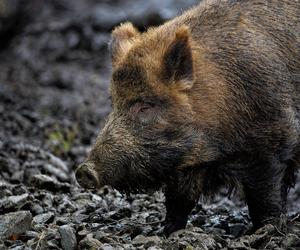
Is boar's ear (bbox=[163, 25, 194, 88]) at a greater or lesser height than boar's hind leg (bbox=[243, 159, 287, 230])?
greater

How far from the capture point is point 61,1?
68.2ft

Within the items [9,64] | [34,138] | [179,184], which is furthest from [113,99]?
[9,64]

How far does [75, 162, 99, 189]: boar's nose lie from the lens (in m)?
7.41

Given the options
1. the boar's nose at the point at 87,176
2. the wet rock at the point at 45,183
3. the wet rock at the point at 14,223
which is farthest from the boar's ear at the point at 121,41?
the wet rock at the point at 45,183

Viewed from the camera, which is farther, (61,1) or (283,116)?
(61,1)

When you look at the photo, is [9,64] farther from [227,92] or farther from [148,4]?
[227,92]

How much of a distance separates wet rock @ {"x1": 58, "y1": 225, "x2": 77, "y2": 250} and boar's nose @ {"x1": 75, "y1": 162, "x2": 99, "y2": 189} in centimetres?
40

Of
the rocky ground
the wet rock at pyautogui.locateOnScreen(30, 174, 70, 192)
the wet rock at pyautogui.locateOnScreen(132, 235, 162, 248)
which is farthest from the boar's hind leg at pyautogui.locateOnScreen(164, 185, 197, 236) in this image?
the wet rock at pyautogui.locateOnScreen(30, 174, 70, 192)

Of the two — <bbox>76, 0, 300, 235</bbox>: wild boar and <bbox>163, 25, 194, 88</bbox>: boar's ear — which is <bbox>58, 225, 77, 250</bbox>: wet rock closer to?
<bbox>76, 0, 300, 235</bbox>: wild boar

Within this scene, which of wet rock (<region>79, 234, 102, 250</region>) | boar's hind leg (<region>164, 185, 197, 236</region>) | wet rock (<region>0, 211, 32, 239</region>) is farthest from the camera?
boar's hind leg (<region>164, 185, 197, 236</region>)

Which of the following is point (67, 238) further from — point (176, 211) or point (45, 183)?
point (45, 183)

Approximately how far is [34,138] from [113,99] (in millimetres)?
5246

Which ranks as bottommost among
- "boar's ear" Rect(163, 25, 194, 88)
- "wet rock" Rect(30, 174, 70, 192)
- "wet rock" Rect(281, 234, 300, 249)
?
"wet rock" Rect(281, 234, 300, 249)

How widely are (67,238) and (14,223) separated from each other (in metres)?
0.60
